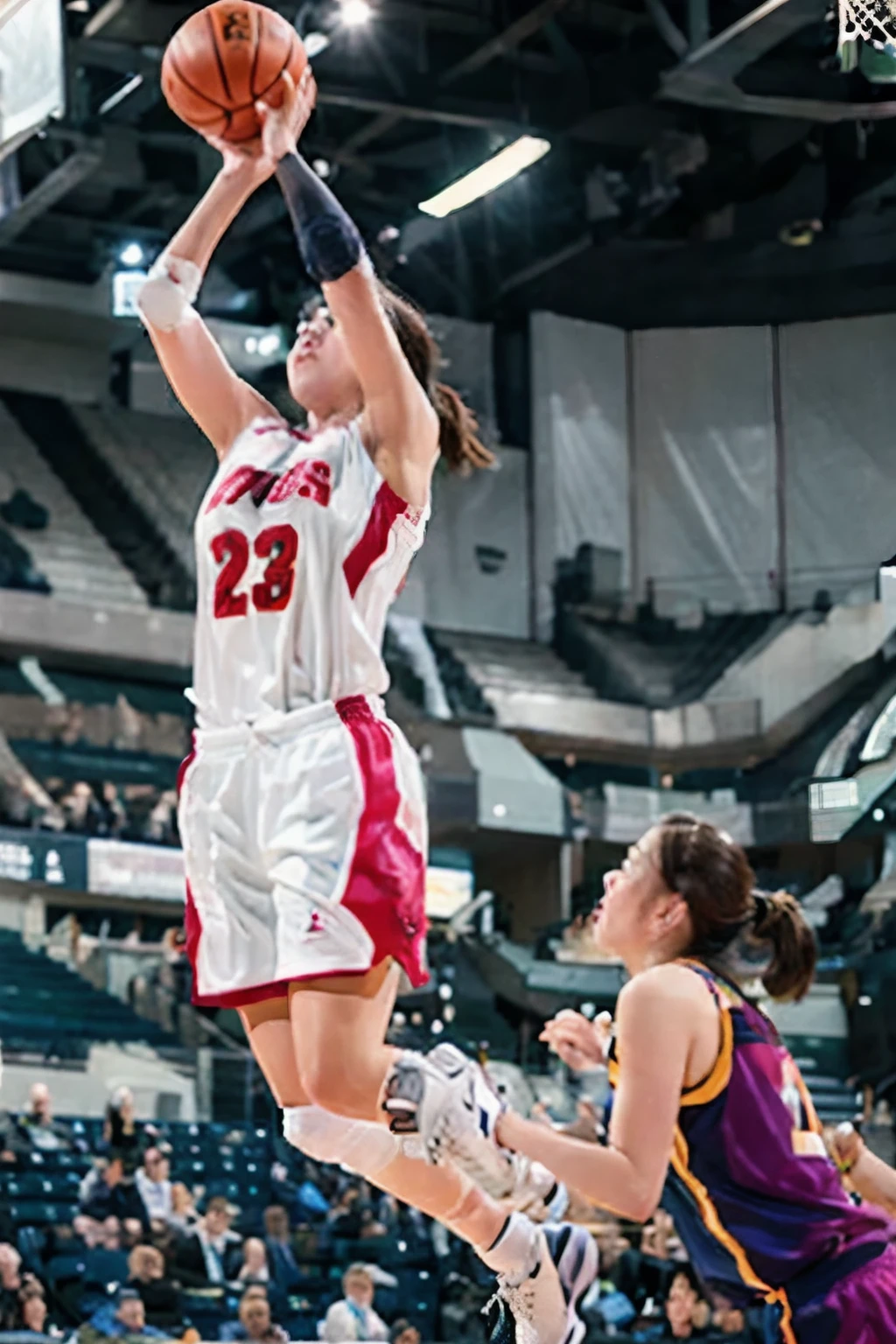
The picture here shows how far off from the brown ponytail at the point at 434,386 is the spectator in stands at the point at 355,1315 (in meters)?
8.42

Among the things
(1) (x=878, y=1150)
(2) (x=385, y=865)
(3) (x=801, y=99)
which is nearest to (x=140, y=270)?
(3) (x=801, y=99)

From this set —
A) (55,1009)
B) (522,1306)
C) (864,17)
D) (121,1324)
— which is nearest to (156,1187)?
(121,1324)

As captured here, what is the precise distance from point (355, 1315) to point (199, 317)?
8.98 m

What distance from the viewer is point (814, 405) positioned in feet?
44.1

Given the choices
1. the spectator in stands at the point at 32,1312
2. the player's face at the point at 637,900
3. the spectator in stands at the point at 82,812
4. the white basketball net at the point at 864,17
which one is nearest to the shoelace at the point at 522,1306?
the player's face at the point at 637,900

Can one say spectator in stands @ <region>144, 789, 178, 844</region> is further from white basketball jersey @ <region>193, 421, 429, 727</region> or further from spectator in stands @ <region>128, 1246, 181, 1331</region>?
white basketball jersey @ <region>193, 421, 429, 727</region>

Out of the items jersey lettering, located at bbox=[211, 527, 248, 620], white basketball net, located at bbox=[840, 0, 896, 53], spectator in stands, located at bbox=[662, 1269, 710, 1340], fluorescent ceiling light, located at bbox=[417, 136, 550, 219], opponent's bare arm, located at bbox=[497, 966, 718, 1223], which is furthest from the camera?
fluorescent ceiling light, located at bbox=[417, 136, 550, 219]

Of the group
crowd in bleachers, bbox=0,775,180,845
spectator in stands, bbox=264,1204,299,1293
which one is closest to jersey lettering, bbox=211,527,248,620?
spectator in stands, bbox=264,1204,299,1293

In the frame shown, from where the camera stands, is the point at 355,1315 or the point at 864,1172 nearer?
the point at 864,1172

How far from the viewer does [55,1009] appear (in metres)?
15.6

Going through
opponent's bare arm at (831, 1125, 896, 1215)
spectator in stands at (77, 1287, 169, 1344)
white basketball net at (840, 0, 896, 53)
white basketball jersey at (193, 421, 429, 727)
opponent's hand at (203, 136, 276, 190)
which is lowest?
spectator in stands at (77, 1287, 169, 1344)

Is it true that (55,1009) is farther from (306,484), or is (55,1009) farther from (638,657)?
(306,484)

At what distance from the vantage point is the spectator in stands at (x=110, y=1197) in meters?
12.2

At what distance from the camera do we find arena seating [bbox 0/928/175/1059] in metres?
15.4
